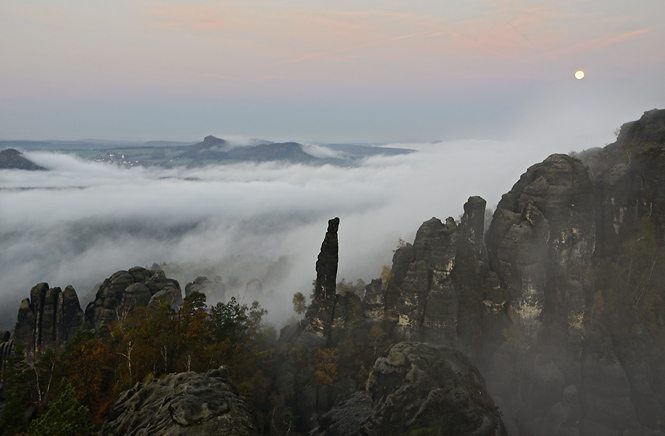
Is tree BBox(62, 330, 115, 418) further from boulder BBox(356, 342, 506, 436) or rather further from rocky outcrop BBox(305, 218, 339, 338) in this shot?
rocky outcrop BBox(305, 218, 339, 338)

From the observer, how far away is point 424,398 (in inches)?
1368

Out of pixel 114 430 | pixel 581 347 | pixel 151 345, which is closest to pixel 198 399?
pixel 114 430

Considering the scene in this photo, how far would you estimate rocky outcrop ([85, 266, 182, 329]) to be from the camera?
67125mm

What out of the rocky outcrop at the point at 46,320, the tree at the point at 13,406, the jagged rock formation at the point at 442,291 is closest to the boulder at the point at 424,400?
the jagged rock formation at the point at 442,291

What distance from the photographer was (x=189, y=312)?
5122 centimetres

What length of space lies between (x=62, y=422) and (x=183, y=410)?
8.85 meters

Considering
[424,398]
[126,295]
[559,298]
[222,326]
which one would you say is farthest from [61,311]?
[559,298]

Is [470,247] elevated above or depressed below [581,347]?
above

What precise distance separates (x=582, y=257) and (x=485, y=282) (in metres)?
18.0

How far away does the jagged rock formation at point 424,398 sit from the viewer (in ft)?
112

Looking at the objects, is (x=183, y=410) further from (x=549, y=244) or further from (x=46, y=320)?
(x=46, y=320)

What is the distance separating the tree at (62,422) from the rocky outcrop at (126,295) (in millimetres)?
43647

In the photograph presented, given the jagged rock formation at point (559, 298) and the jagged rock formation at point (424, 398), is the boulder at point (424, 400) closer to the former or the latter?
the jagged rock formation at point (424, 398)

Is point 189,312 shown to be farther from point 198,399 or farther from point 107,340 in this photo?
point 198,399
